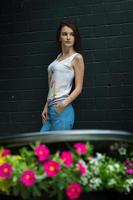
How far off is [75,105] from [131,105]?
0.66 m

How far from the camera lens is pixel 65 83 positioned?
15.4 ft

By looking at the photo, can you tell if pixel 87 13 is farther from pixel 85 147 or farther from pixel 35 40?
pixel 85 147

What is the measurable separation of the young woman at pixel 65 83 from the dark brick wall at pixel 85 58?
47 cm

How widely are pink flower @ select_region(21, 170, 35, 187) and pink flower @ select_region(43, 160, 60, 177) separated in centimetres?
7

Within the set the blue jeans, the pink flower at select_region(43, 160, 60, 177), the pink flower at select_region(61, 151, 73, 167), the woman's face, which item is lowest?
the blue jeans

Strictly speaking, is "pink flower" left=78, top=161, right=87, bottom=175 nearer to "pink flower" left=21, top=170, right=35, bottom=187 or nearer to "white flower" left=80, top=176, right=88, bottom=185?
"white flower" left=80, top=176, right=88, bottom=185

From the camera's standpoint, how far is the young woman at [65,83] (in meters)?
4.55

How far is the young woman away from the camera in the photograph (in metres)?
4.55

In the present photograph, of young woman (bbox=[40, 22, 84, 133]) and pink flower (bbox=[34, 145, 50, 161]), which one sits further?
young woman (bbox=[40, 22, 84, 133])

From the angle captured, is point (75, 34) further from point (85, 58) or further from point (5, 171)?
point (5, 171)

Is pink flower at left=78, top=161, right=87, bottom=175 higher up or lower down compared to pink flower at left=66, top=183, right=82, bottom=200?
higher up

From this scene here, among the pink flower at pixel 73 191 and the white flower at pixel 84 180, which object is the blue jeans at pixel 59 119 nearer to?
the white flower at pixel 84 180

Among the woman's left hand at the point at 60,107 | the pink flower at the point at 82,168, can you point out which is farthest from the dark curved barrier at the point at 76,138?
the woman's left hand at the point at 60,107

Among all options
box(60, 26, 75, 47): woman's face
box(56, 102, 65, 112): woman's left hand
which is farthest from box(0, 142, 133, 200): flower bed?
box(60, 26, 75, 47): woman's face
